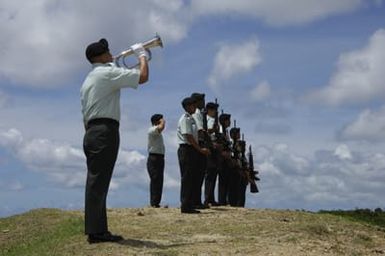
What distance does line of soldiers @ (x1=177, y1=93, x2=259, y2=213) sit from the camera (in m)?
12.6

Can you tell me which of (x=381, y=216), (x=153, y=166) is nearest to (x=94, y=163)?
(x=153, y=166)

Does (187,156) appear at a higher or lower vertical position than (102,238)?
higher

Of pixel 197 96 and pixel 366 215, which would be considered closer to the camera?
pixel 197 96

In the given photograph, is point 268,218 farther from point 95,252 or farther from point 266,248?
point 95,252

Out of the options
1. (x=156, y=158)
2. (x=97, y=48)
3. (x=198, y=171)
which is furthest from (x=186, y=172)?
(x=97, y=48)

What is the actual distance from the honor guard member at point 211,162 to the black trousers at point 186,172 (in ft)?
6.34

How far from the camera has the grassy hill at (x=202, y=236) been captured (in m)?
9.15

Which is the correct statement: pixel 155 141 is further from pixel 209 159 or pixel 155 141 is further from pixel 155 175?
pixel 209 159

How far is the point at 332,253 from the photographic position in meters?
9.39

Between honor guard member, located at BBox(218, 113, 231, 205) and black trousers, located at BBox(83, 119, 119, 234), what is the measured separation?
650 centimetres

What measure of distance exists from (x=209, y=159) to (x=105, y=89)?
6013mm

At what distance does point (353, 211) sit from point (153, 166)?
895cm

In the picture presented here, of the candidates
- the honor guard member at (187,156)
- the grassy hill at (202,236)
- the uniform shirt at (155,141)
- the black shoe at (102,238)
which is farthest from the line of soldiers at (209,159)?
the black shoe at (102,238)

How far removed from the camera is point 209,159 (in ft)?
48.1
